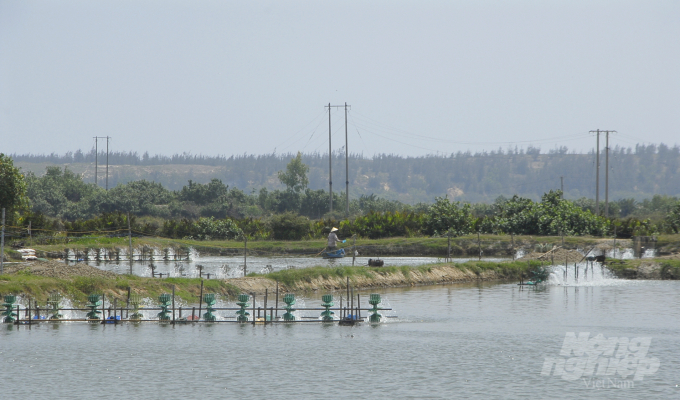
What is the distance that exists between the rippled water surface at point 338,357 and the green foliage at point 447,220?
1433 inches

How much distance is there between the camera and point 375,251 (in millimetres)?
69375

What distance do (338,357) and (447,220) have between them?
49.1 meters

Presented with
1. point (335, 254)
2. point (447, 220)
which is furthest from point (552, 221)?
point (335, 254)

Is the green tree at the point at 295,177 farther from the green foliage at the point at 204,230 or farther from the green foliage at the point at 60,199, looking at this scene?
the green foliage at the point at 204,230

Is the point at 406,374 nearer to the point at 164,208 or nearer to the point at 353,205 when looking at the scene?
the point at 164,208

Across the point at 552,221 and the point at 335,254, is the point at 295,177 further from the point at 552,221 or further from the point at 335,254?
the point at 335,254

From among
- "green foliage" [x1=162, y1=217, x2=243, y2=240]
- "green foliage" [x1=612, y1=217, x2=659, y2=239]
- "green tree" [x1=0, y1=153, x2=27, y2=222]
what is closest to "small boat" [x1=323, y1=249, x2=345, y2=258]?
"green foliage" [x1=162, y1=217, x2=243, y2=240]

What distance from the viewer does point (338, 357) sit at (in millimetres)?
25547

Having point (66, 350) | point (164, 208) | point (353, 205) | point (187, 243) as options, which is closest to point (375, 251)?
point (187, 243)

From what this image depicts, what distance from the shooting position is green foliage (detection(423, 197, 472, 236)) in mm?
73375

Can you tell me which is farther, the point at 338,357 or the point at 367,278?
the point at 367,278

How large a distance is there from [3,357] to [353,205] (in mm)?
113542

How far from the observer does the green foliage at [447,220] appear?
73375mm

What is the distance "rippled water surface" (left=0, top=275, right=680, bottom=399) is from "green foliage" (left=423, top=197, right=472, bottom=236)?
36.4 meters
